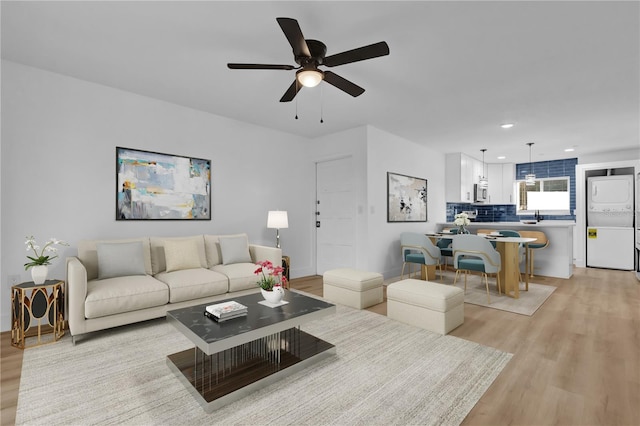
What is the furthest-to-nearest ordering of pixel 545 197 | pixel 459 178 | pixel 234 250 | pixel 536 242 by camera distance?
pixel 545 197 → pixel 459 178 → pixel 536 242 → pixel 234 250

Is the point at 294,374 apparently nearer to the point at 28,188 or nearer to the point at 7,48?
the point at 28,188

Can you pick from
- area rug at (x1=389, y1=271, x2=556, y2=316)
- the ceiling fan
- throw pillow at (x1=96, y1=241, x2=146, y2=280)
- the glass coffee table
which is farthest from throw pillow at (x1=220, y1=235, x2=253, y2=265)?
area rug at (x1=389, y1=271, x2=556, y2=316)

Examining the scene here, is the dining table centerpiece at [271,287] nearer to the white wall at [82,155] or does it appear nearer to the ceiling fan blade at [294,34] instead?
the ceiling fan blade at [294,34]

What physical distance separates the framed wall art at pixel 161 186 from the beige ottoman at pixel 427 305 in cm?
290

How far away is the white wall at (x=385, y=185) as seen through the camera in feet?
17.4

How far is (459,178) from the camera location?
737cm

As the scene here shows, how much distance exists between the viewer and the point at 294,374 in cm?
224

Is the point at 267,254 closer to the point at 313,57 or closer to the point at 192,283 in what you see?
the point at 192,283

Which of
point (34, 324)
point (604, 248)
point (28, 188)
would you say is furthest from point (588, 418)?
point (604, 248)

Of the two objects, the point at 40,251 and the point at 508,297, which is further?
the point at 508,297

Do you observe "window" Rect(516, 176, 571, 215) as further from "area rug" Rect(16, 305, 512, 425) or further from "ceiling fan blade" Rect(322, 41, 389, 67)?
"ceiling fan blade" Rect(322, 41, 389, 67)

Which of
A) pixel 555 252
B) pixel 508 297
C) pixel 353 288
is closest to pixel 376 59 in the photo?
pixel 353 288

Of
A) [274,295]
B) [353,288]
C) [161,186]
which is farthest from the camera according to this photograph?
[161,186]

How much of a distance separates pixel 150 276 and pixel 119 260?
359 mm
